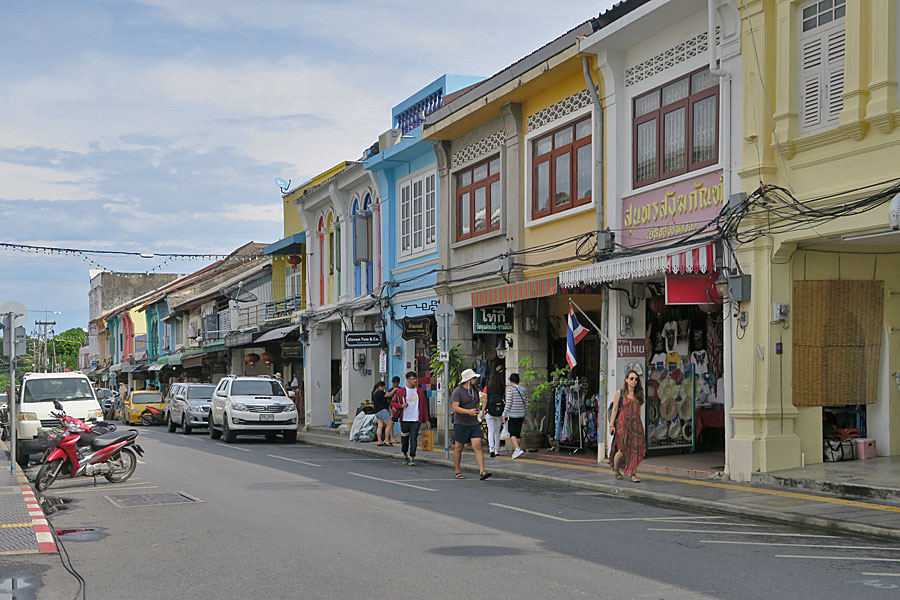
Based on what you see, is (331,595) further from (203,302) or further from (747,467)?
(203,302)

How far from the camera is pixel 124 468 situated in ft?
52.5

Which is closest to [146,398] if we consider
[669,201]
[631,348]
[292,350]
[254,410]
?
[292,350]

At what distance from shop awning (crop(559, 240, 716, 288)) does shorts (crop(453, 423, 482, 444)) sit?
3.10 m

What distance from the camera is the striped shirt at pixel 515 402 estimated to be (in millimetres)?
19312

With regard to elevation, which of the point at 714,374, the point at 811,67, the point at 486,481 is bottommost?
the point at 486,481

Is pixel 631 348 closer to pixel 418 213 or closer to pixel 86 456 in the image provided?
pixel 86 456

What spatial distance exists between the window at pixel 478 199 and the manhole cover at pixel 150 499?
1014 cm

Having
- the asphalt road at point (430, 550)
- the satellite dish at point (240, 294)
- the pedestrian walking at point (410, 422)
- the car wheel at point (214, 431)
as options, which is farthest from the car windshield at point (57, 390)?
the satellite dish at point (240, 294)

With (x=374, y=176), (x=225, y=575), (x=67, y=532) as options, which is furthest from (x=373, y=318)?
(x=225, y=575)

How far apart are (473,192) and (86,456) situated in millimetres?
10982

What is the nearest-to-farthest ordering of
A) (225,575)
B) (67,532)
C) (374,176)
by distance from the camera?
(225,575)
(67,532)
(374,176)

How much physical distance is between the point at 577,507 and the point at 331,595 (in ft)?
18.5

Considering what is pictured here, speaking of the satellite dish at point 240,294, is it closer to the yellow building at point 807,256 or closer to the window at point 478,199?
the window at point 478,199

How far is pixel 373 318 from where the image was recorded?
2947 centimetres
